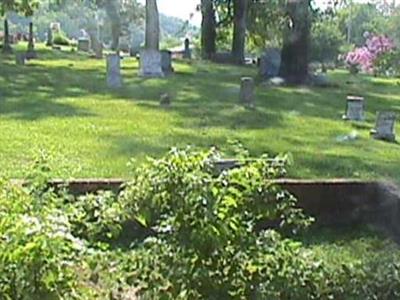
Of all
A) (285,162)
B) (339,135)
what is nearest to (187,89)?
(339,135)

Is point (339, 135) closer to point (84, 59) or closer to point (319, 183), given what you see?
point (319, 183)

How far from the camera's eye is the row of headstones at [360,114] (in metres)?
12.3

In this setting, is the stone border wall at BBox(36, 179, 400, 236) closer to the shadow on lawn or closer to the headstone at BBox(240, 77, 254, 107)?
the shadow on lawn

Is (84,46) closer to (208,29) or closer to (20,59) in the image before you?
(208,29)

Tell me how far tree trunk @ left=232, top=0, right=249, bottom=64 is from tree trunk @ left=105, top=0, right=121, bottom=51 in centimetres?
1737

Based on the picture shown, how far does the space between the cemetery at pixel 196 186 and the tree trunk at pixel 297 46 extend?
0.05 meters

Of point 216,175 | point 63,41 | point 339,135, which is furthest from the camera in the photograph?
point 63,41

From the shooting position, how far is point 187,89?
19.1 meters

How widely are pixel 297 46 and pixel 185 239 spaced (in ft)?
62.9

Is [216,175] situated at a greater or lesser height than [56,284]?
greater

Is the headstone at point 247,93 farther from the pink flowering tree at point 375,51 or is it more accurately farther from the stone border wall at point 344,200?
the pink flowering tree at point 375,51

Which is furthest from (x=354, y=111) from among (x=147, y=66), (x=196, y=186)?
(x=196, y=186)

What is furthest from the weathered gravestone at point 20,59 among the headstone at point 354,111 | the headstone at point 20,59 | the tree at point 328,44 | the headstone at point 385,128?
the tree at point 328,44

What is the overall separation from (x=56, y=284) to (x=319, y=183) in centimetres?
391
